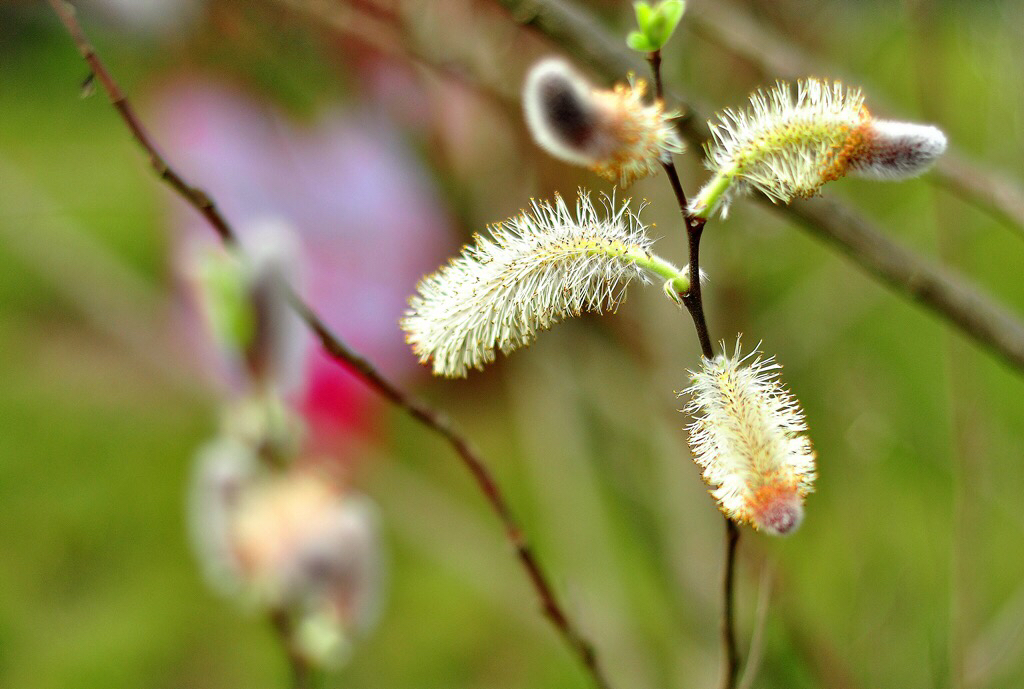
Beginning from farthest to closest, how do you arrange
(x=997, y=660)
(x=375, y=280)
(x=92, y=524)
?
(x=375, y=280), (x=92, y=524), (x=997, y=660)

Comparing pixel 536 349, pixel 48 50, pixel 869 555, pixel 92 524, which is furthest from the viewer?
pixel 48 50

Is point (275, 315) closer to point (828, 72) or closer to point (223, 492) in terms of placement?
point (223, 492)

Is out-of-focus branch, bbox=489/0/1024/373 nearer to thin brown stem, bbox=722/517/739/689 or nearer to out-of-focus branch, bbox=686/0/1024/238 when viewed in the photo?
out-of-focus branch, bbox=686/0/1024/238

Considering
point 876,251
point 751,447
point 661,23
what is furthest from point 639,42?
point 876,251

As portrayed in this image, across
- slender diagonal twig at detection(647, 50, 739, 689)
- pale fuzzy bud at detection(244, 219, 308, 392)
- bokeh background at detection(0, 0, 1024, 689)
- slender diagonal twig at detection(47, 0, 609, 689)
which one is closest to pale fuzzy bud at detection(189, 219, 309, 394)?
pale fuzzy bud at detection(244, 219, 308, 392)

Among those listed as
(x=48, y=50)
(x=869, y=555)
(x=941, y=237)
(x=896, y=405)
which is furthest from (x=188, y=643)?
(x=48, y=50)

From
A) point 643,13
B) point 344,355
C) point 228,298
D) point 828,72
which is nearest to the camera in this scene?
point 643,13

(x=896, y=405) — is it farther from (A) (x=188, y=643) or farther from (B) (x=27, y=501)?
(B) (x=27, y=501)
